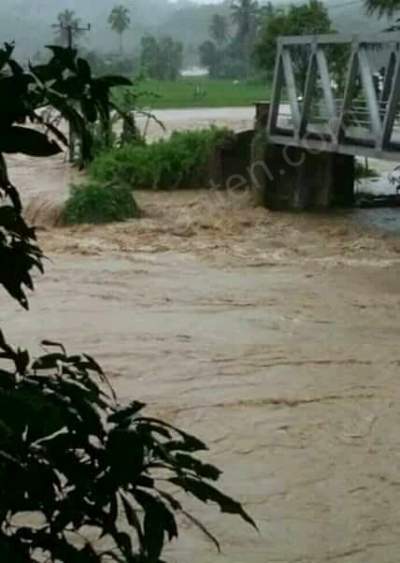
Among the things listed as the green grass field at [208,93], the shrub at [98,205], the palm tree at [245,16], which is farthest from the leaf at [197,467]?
the palm tree at [245,16]

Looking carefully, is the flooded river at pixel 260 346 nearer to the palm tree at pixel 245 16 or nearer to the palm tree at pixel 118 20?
the palm tree at pixel 245 16

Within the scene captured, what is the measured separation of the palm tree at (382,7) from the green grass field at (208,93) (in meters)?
20.5

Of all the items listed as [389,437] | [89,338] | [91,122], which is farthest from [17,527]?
[89,338]

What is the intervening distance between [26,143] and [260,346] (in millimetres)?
6705

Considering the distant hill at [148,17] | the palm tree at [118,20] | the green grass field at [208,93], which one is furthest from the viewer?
the distant hill at [148,17]

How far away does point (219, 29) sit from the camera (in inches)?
2322

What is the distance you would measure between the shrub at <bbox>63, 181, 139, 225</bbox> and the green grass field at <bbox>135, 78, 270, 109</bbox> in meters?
23.5

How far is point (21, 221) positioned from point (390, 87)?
10364 millimetres

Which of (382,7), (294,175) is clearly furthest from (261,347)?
(382,7)

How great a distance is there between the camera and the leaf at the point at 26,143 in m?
1.02

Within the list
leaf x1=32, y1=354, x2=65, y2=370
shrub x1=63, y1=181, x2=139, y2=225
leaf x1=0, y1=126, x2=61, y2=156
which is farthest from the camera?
shrub x1=63, y1=181, x2=139, y2=225

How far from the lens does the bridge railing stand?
10.9 meters

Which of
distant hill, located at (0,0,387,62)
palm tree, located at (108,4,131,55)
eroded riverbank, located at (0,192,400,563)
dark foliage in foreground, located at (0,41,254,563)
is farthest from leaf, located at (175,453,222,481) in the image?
palm tree, located at (108,4,131,55)

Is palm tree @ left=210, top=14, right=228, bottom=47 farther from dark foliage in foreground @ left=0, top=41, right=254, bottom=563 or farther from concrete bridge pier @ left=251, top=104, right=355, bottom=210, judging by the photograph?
dark foliage in foreground @ left=0, top=41, right=254, bottom=563
